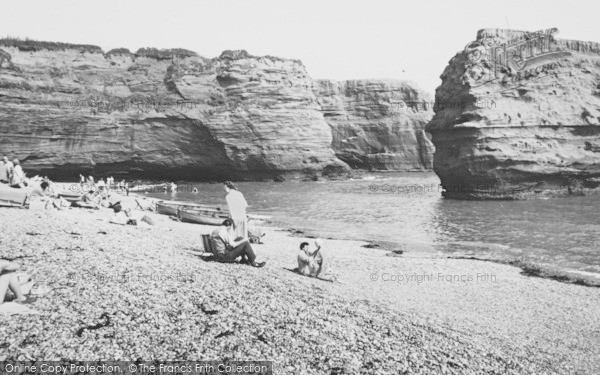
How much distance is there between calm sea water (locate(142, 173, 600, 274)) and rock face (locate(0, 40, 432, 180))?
20.9 metres

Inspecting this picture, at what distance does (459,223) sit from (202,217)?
16113 mm

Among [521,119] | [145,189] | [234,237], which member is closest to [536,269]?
[234,237]

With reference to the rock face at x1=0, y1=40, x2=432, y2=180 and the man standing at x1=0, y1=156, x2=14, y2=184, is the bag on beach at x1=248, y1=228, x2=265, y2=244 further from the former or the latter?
the rock face at x1=0, y1=40, x2=432, y2=180

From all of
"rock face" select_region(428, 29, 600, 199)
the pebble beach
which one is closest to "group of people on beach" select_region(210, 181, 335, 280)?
the pebble beach

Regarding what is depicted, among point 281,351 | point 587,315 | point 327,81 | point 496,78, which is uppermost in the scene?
point 327,81

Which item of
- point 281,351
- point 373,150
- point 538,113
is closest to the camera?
point 281,351

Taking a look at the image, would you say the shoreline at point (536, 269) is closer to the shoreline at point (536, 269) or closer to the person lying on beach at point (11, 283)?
the shoreline at point (536, 269)

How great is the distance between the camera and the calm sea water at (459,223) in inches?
840

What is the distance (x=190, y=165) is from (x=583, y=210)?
1961 inches

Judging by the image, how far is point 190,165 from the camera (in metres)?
67.3

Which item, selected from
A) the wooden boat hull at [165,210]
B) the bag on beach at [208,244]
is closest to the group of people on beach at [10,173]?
the wooden boat hull at [165,210]

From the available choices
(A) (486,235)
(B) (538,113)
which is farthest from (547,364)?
(B) (538,113)

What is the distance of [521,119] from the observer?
138ft

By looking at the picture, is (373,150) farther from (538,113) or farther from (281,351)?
(281,351)
